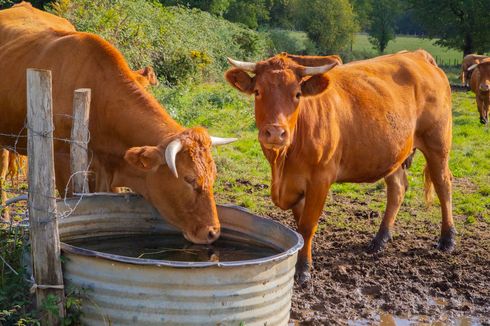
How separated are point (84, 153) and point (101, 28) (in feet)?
29.7

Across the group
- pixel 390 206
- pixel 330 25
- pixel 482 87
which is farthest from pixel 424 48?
pixel 390 206

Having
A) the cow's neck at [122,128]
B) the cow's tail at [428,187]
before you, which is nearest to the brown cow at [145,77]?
the cow's neck at [122,128]

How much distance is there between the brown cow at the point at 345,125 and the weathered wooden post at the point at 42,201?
78.6 inches

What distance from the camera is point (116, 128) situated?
6090mm

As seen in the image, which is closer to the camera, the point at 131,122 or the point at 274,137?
the point at 274,137

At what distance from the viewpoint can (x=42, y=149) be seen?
4.32 m

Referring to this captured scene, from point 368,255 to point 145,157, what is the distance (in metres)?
2.93

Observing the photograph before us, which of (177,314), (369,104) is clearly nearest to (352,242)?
(369,104)

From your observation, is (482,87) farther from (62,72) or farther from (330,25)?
(330,25)

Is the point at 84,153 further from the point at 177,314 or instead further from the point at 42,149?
the point at 177,314

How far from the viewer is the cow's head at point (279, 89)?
5867 millimetres

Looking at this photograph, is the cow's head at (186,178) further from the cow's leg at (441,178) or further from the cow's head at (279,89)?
the cow's leg at (441,178)

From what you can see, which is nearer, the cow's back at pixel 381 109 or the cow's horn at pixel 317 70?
the cow's horn at pixel 317 70

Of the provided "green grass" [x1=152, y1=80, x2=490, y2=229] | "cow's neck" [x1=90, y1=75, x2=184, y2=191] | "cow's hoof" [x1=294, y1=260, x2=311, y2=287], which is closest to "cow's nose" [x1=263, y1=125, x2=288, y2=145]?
"cow's neck" [x1=90, y1=75, x2=184, y2=191]
